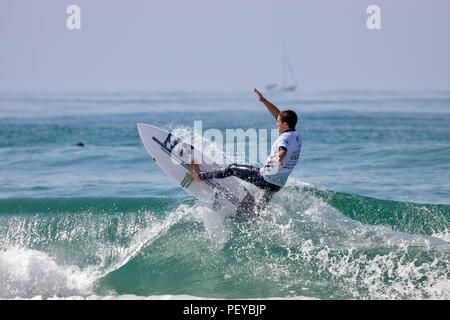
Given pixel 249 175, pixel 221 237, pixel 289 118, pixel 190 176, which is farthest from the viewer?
pixel 190 176

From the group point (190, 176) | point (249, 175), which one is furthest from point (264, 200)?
point (190, 176)

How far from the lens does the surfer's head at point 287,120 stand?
962 cm

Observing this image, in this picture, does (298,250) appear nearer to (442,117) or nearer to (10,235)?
(10,235)

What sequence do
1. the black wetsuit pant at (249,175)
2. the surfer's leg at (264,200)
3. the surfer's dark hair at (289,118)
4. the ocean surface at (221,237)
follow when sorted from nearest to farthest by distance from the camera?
the ocean surface at (221,237), the surfer's dark hair at (289,118), the black wetsuit pant at (249,175), the surfer's leg at (264,200)

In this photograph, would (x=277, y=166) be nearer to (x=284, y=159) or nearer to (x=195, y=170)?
(x=284, y=159)

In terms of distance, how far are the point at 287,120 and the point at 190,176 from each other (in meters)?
1.89

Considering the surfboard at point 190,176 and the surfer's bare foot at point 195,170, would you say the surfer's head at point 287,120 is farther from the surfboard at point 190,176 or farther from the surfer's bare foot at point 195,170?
the surfer's bare foot at point 195,170

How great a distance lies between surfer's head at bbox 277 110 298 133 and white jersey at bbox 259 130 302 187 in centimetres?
7

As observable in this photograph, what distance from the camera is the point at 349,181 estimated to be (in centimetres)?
1719

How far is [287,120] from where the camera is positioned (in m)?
9.62

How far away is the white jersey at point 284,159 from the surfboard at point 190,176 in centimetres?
75

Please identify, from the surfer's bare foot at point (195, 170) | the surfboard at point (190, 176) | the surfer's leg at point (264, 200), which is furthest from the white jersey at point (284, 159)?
the surfer's bare foot at point (195, 170)
